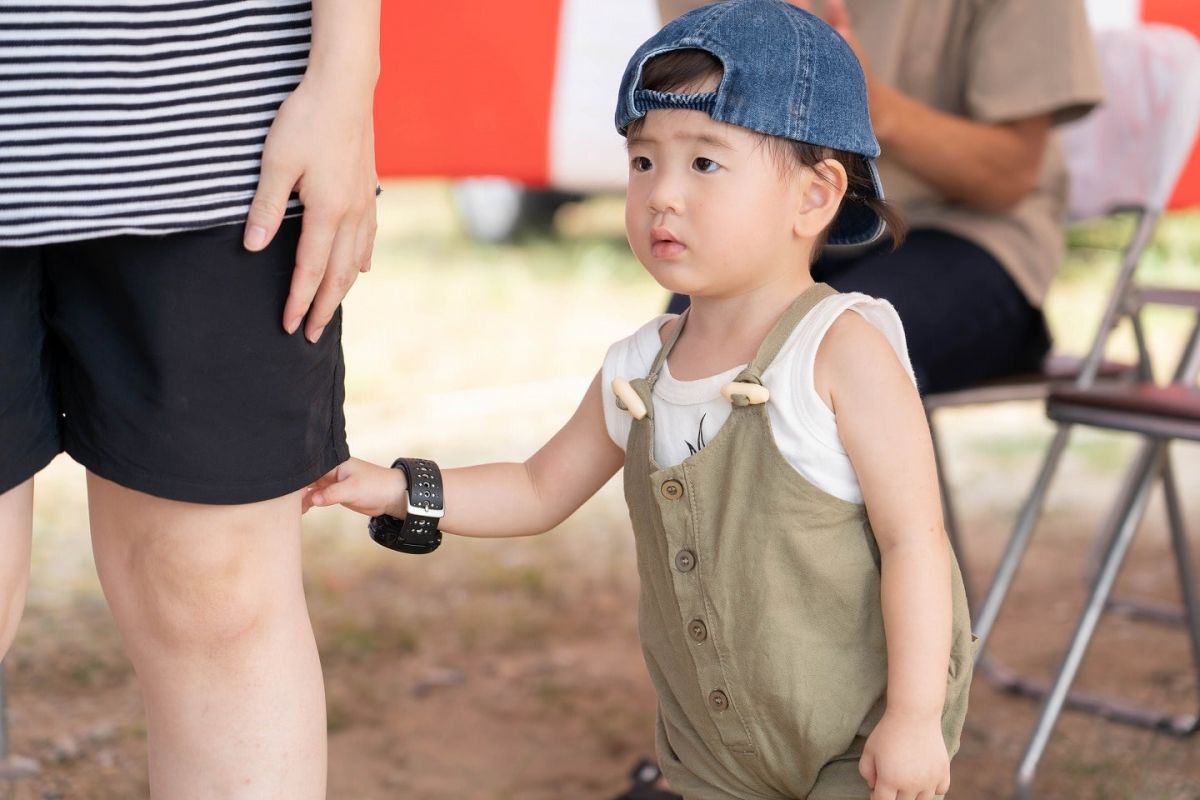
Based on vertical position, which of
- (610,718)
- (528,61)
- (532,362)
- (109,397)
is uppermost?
(109,397)

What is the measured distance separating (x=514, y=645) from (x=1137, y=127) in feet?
5.00

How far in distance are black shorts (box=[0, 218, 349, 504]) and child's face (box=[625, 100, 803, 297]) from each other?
1.08 ft

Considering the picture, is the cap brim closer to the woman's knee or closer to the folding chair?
the woman's knee

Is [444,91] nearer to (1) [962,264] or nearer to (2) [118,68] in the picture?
(1) [962,264]

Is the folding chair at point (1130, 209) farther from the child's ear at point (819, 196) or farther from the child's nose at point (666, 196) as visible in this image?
the child's nose at point (666, 196)

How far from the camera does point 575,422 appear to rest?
5.18 ft

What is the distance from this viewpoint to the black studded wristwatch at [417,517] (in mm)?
1508

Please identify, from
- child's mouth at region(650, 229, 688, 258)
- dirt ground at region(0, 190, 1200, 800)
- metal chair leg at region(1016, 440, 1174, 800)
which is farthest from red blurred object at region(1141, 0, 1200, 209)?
child's mouth at region(650, 229, 688, 258)

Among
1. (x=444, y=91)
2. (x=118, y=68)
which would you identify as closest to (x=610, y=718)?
(x=118, y=68)

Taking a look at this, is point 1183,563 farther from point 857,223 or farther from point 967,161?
point 857,223

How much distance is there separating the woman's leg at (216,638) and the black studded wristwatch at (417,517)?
0.49ft

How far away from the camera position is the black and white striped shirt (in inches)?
43.8

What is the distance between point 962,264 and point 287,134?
1.43 metres

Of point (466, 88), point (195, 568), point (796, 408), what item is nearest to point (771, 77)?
point (796, 408)
